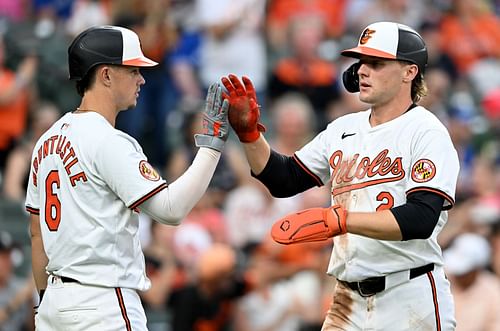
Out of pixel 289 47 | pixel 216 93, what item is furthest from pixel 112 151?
pixel 289 47

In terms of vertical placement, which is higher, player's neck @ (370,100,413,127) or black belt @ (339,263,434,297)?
player's neck @ (370,100,413,127)

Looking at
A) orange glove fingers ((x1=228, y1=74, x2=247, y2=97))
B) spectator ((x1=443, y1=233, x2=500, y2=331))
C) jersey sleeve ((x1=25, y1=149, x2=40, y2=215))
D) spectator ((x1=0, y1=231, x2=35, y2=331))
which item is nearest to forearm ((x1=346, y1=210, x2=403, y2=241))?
orange glove fingers ((x1=228, y1=74, x2=247, y2=97))

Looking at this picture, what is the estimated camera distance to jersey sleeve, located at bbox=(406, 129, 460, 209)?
5332mm

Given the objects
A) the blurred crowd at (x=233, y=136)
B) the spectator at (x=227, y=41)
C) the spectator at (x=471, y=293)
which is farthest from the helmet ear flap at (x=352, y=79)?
the spectator at (x=227, y=41)

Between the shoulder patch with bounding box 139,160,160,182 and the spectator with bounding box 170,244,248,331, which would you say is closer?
the shoulder patch with bounding box 139,160,160,182

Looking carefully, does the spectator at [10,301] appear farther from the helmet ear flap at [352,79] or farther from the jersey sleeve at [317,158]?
the helmet ear flap at [352,79]

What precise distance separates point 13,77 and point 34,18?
1.58m

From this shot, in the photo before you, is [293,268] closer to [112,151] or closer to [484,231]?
[484,231]

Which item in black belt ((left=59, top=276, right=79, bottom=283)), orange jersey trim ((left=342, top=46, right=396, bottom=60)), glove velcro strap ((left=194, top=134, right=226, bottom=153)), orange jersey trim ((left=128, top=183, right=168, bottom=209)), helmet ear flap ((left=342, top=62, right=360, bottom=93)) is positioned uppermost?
orange jersey trim ((left=342, top=46, right=396, bottom=60))

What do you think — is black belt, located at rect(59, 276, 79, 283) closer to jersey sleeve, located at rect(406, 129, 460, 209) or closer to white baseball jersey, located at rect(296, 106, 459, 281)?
white baseball jersey, located at rect(296, 106, 459, 281)

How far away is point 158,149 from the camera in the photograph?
11406mm

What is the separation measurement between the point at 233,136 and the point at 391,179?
A: 20.3ft

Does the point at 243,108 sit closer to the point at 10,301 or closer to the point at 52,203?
the point at 52,203

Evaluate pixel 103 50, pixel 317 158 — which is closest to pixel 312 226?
pixel 317 158
